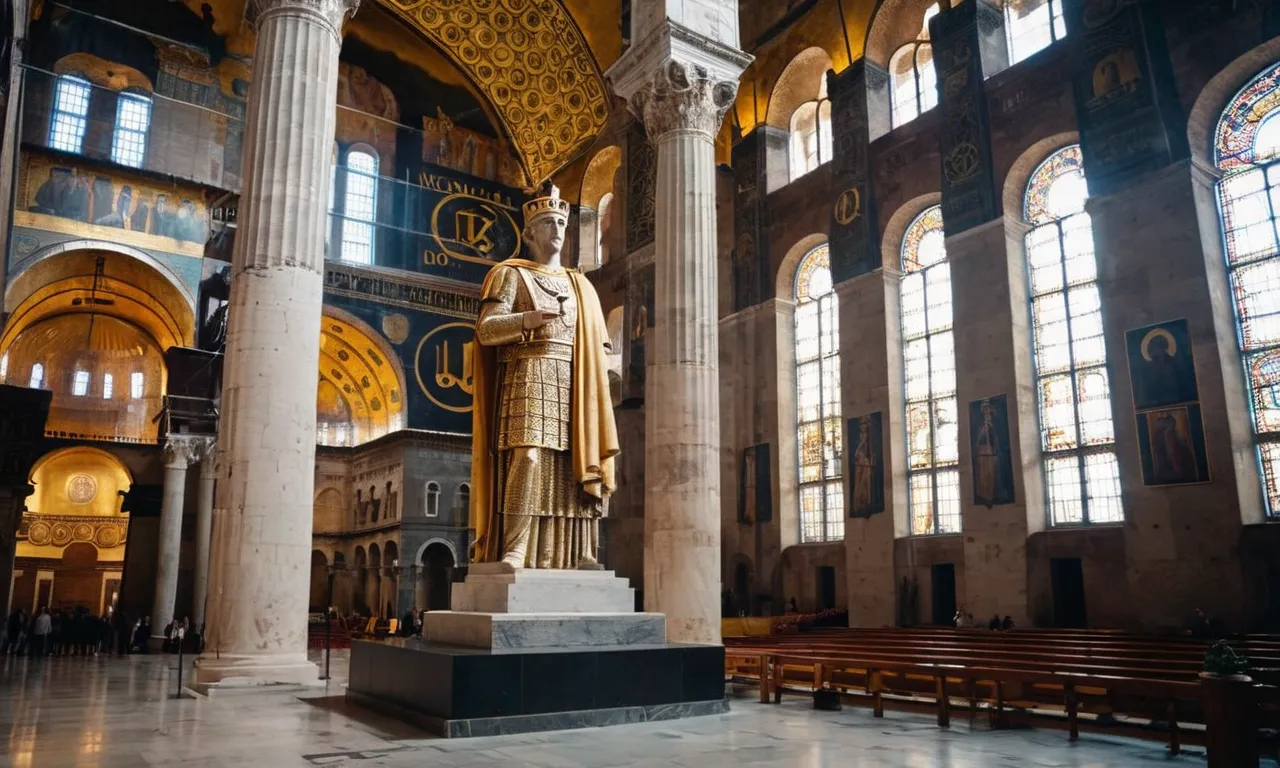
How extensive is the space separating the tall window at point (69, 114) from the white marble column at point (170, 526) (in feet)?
25.8

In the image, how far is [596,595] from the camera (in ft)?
20.3

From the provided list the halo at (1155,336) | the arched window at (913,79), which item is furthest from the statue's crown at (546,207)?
the arched window at (913,79)

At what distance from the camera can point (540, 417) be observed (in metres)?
6.23

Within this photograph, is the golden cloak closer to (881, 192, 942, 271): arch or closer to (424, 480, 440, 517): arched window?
(881, 192, 942, 271): arch

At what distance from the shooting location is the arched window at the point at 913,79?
19.0 metres

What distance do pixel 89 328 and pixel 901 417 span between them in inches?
1050

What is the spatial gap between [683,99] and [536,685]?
7.80 metres

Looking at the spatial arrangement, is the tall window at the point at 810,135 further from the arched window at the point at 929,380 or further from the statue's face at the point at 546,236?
the statue's face at the point at 546,236

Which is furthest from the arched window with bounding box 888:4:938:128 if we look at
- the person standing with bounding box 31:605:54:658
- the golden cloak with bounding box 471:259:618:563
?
the person standing with bounding box 31:605:54:658

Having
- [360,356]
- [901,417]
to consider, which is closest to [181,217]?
[360,356]

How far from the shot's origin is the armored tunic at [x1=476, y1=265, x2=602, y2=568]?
6.16 m

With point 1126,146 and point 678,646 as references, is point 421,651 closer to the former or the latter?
point 678,646

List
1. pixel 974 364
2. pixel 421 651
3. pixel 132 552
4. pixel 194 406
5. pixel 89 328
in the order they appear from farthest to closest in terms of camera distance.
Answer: pixel 89 328 < pixel 132 552 < pixel 194 406 < pixel 974 364 < pixel 421 651

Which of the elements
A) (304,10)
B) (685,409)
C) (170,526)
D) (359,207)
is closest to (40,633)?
(170,526)
